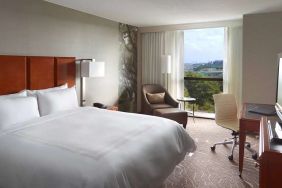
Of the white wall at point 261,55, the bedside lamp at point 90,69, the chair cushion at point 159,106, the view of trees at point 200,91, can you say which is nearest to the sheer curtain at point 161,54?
the view of trees at point 200,91

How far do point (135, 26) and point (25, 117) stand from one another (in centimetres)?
413

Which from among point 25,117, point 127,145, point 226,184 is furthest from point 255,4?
point 25,117

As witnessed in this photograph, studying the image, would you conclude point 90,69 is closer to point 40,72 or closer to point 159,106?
point 40,72

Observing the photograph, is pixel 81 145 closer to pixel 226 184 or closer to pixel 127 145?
pixel 127 145

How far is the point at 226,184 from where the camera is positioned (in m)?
2.82

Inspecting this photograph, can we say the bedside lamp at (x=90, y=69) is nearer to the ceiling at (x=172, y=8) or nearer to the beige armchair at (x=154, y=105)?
the ceiling at (x=172, y=8)

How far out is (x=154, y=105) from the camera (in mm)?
5418

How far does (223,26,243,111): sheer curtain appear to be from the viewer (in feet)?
17.6

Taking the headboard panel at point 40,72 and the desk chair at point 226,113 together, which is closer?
the headboard panel at point 40,72

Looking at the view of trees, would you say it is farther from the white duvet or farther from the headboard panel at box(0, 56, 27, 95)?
the headboard panel at box(0, 56, 27, 95)

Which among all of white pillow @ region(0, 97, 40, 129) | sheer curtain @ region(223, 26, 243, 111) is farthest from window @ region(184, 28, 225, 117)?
white pillow @ region(0, 97, 40, 129)

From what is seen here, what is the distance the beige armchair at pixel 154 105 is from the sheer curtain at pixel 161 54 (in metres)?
0.45

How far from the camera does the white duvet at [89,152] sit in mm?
1771

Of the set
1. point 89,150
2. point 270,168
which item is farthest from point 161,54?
point 270,168
